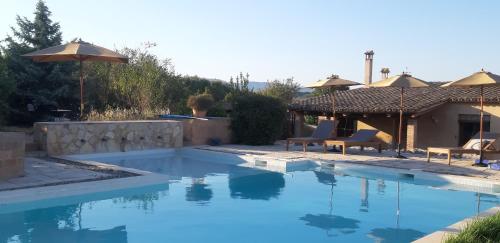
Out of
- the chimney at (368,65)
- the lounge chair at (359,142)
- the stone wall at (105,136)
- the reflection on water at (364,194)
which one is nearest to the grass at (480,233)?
the reflection on water at (364,194)

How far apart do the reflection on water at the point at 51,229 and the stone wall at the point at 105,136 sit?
5.97 m

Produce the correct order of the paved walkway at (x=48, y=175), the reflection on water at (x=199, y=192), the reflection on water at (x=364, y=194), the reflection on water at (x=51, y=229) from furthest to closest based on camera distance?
the reflection on water at (x=199, y=192) → the reflection on water at (x=364, y=194) → the paved walkway at (x=48, y=175) → the reflection on water at (x=51, y=229)

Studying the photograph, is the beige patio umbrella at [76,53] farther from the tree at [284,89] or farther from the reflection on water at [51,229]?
the tree at [284,89]

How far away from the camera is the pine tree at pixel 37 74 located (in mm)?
19891

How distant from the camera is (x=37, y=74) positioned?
19953 millimetres

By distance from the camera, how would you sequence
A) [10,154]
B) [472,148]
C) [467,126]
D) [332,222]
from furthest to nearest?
1. [467,126]
2. [472,148]
3. [10,154]
4. [332,222]

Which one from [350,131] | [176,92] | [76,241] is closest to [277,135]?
[350,131]

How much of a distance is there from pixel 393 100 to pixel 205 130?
8.60 metres

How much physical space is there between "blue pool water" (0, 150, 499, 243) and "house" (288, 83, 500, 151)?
7.75 meters

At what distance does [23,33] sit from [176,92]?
8.19 m

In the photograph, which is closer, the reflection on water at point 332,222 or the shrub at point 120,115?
the reflection on water at point 332,222

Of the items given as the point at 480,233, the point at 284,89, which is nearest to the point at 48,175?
the point at 480,233

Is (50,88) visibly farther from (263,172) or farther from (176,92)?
(263,172)

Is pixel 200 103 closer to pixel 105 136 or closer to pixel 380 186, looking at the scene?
pixel 105 136
